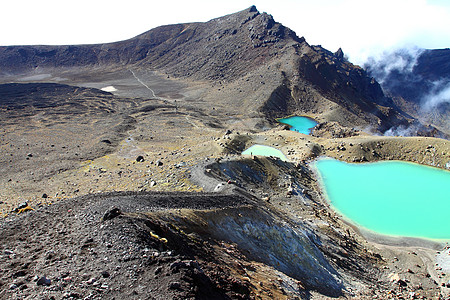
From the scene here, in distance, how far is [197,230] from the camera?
16.7 m

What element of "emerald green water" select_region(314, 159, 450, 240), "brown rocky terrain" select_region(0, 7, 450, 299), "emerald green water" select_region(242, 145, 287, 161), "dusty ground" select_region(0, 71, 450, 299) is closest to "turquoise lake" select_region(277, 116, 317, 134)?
"brown rocky terrain" select_region(0, 7, 450, 299)

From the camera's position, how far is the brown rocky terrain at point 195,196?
36.5 ft

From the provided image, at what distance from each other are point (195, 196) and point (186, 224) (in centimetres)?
525

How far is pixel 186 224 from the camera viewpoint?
1644cm

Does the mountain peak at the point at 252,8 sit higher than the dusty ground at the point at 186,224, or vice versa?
the mountain peak at the point at 252,8

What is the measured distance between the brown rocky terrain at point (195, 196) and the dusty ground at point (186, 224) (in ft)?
0.35

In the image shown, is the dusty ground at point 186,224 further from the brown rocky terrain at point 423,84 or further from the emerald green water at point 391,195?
the brown rocky terrain at point 423,84

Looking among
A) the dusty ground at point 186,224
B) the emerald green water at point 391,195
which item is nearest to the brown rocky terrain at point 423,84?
the dusty ground at point 186,224

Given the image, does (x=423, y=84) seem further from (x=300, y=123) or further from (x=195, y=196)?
(x=195, y=196)

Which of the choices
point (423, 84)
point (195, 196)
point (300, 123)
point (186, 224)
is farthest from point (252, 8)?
point (186, 224)

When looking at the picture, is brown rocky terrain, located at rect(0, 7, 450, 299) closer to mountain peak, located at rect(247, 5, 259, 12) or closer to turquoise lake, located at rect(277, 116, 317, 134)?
turquoise lake, located at rect(277, 116, 317, 134)

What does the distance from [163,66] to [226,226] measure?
6307 inches

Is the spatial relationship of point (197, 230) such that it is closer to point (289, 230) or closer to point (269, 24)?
point (289, 230)

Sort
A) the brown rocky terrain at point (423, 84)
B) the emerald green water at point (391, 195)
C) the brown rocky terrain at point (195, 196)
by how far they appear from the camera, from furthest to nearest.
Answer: the brown rocky terrain at point (423, 84) < the emerald green water at point (391, 195) < the brown rocky terrain at point (195, 196)
